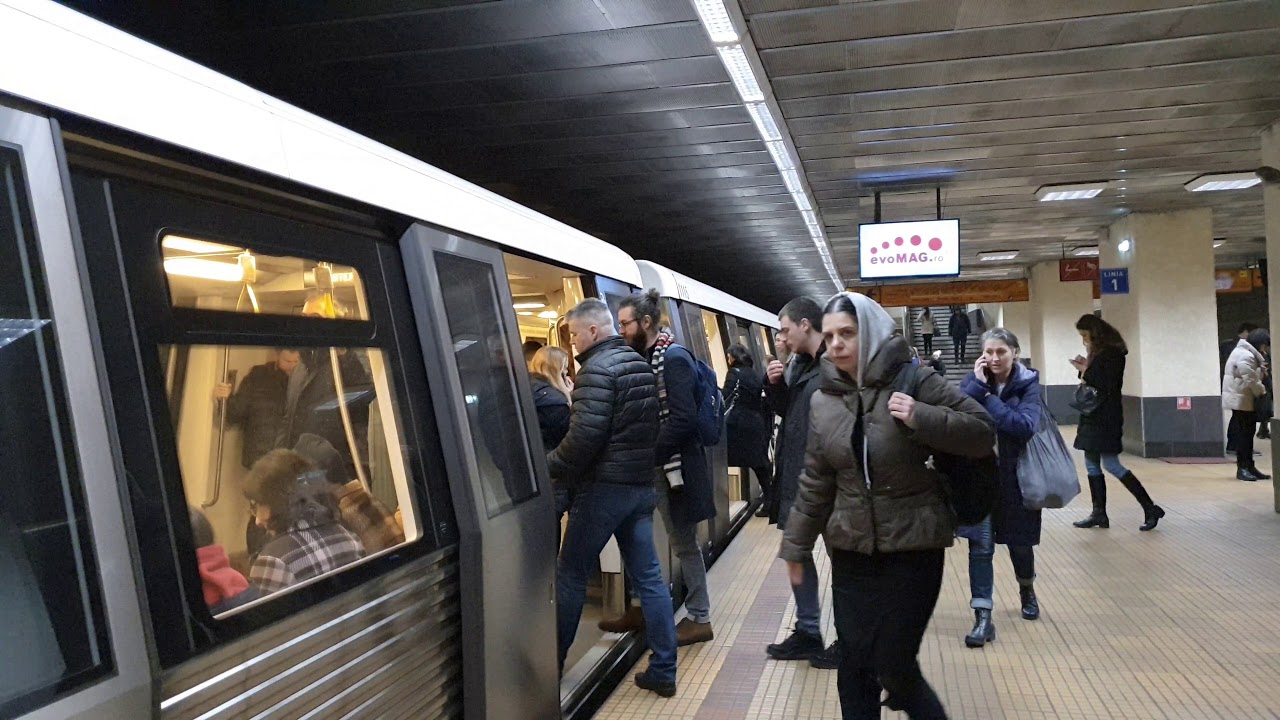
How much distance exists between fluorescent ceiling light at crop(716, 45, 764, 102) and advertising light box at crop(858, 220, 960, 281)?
4.88 m

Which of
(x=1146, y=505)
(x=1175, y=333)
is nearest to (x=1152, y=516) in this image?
(x=1146, y=505)

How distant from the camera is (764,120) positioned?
909cm

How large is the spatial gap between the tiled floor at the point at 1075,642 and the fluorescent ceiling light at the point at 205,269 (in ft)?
9.38

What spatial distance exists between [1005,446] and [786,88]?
3.95m

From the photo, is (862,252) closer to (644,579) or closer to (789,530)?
(644,579)

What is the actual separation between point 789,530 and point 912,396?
66 centimetres

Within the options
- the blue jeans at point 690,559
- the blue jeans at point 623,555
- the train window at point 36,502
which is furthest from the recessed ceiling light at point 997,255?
the train window at point 36,502

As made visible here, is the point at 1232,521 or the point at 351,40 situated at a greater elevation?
the point at 351,40

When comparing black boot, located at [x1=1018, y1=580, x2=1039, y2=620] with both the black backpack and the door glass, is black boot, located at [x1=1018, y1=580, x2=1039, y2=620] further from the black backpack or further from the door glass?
the door glass

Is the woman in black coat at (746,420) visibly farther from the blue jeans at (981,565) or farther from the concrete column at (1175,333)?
the concrete column at (1175,333)

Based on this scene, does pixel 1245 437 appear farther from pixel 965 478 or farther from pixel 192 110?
pixel 192 110

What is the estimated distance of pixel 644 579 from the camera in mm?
4664

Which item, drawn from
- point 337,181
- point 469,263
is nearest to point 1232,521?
point 469,263

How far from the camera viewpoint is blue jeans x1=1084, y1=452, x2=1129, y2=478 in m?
8.54
